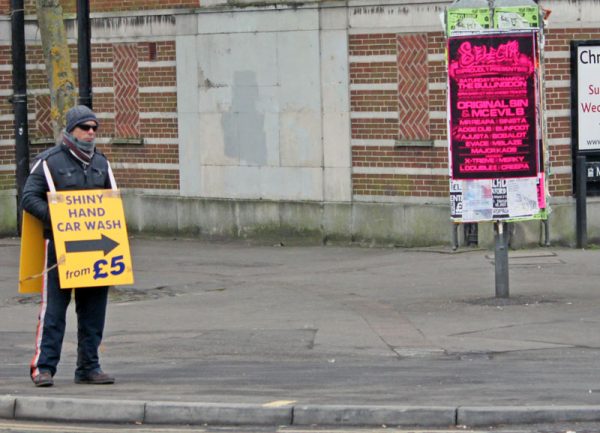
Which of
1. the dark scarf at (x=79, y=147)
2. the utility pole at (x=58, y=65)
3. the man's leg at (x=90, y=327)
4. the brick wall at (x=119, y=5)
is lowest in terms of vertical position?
the man's leg at (x=90, y=327)

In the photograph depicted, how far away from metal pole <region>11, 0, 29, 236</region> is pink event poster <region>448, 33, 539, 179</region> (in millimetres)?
10175

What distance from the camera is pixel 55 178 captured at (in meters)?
10.5

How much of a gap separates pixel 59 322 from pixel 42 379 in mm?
412

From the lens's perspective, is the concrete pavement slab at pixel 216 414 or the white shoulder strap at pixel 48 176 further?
the white shoulder strap at pixel 48 176

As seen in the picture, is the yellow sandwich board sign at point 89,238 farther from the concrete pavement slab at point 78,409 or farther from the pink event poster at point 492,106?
the pink event poster at point 492,106

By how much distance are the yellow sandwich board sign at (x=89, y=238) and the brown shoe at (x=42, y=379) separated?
2.14 feet

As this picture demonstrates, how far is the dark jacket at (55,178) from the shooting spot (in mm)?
10453

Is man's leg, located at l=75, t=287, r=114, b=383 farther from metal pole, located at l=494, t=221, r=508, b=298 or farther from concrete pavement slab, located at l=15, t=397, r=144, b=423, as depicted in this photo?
metal pole, located at l=494, t=221, r=508, b=298

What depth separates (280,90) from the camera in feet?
72.3

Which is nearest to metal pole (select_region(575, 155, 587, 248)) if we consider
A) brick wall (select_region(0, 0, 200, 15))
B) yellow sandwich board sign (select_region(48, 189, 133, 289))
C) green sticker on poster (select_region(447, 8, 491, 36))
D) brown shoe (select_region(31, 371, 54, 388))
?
green sticker on poster (select_region(447, 8, 491, 36))

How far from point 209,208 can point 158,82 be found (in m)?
2.19

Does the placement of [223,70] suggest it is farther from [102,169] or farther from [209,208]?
[102,169]

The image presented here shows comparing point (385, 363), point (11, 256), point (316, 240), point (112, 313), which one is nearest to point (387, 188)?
point (316, 240)

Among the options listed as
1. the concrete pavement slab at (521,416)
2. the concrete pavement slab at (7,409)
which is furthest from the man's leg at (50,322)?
the concrete pavement slab at (521,416)
